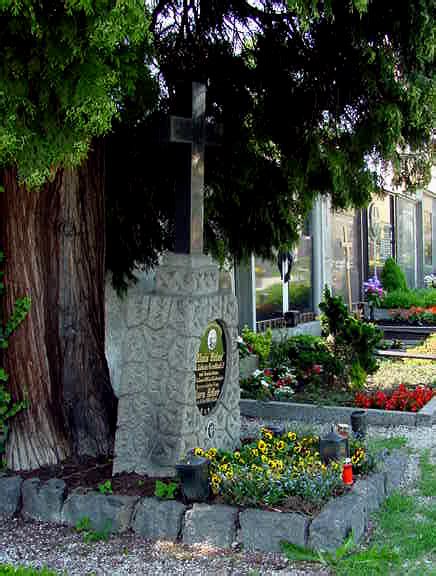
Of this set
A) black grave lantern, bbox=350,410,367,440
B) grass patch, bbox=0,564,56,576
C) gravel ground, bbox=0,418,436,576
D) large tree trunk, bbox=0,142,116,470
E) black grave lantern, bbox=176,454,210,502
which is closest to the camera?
grass patch, bbox=0,564,56,576

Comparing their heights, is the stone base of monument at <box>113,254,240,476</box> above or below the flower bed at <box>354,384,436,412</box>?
above

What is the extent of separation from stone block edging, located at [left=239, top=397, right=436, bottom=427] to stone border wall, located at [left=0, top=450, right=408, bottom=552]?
2459mm

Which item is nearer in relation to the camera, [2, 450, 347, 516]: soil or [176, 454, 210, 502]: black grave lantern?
[2, 450, 347, 516]: soil

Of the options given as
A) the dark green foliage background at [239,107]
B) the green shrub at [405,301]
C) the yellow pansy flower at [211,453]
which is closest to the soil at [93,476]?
the yellow pansy flower at [211,453]

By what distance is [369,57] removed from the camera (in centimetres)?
554

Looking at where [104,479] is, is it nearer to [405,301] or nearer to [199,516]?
[199,516]

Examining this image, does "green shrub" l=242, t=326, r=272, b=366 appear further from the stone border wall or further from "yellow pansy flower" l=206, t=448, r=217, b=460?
the stone border wall

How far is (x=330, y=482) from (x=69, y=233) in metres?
2.78

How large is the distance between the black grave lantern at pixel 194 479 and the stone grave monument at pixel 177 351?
51 centimetres

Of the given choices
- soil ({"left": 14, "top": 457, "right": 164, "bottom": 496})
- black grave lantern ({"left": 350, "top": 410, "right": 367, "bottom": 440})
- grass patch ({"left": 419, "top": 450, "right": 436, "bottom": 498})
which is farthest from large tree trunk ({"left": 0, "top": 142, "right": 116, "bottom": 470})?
grass patch ({"left": 419, "top": 450, "right": 436, "bottom": 498})

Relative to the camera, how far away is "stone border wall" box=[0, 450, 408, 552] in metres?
4.32

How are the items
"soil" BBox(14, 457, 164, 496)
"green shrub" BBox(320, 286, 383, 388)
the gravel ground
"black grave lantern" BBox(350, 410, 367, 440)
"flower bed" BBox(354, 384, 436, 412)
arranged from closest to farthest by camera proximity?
the gravel ground < "soil" BBox(14, 457, 164, 496) < "black grave lantern" BBox(350, 410, 367, 440) < "flower bed" BBox(354, 384, 436, 412) < "green shrub" BBox(320, 286, 383, 388)

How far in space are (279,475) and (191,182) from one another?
2205 mm

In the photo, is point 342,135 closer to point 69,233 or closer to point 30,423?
point 69,233
